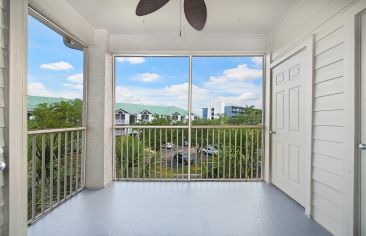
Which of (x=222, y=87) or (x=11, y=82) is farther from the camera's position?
(x=222, y=87)

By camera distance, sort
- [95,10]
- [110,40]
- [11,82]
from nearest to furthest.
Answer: [11,82] < [95,10] < [110,40]

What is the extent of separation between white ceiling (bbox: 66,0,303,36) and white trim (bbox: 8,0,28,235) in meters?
1.47

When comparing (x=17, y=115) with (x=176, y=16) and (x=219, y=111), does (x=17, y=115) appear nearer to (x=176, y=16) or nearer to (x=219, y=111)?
(x=176, y=16)

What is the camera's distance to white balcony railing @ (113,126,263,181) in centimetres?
461

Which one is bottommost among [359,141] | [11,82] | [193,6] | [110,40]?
[359,141]

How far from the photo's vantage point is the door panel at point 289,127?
330 centimetres

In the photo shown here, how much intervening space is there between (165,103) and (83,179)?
1.76 m

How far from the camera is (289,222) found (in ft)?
9.15

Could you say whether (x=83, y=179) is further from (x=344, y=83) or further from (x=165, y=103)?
(x=344, y=83)

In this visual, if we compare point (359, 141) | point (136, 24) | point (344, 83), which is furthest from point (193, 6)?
point (136, 24)

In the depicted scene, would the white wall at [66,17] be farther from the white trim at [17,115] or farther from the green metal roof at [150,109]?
the green metal roof at [150,109]

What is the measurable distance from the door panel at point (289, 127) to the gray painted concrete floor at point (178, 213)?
9.3 inches

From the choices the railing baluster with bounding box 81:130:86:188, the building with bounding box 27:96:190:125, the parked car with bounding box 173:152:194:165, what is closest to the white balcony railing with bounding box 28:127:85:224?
the railing baluster with bounding box 81:130:86:188

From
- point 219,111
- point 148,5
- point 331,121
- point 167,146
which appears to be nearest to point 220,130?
point 219,111
